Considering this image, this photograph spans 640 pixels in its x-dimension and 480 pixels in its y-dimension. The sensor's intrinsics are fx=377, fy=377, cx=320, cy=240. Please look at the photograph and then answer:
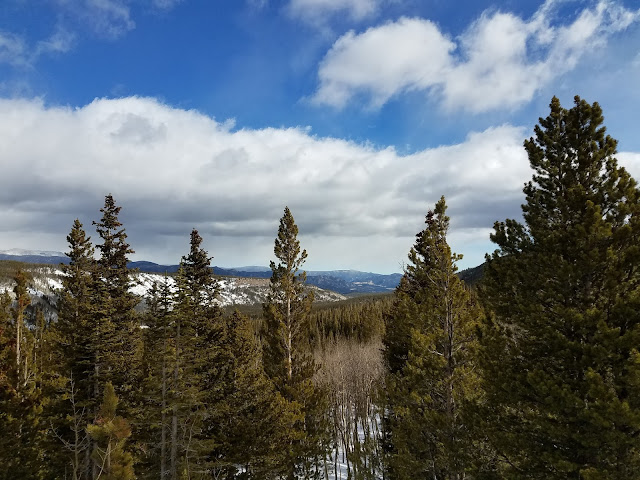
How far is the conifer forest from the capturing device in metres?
8.81

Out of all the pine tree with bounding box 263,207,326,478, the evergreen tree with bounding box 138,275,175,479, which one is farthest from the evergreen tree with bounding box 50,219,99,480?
the pine tree with bounding box 263,207,326,478

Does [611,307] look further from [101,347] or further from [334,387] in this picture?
[334,387]

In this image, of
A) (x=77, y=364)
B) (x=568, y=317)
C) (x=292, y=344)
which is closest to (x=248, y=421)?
(x=292, y=344)

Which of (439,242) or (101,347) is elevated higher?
(439,242)

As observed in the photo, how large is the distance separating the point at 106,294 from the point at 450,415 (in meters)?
19.1

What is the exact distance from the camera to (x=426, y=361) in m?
14.4

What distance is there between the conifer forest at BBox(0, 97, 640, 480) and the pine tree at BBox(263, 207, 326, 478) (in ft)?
0.35

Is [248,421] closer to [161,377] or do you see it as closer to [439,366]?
[161,377]

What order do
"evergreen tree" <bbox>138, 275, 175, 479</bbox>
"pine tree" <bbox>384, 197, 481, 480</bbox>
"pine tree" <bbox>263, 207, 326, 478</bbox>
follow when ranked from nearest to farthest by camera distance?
"pine tree" <bbox>384, 197, 481, 480</bbox>
"evergreen tree" <bbox>138, 275, 175, 479</bbox>
"pine tree" <bbox>263, 207, 326, 478</bbox>

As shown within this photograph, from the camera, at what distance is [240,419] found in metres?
18.9

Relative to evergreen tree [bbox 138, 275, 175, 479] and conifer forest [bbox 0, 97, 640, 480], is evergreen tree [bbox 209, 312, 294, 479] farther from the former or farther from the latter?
evergreen tree [bbox 138, 275, 175, 479]

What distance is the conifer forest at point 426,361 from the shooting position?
28.9ft

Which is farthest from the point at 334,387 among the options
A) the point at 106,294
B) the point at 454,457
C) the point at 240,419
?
the point at 454,457

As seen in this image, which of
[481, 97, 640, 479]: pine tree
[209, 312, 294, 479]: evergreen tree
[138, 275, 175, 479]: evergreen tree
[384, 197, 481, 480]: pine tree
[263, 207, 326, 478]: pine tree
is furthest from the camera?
[263, 207, 326, 478]: pine tree
